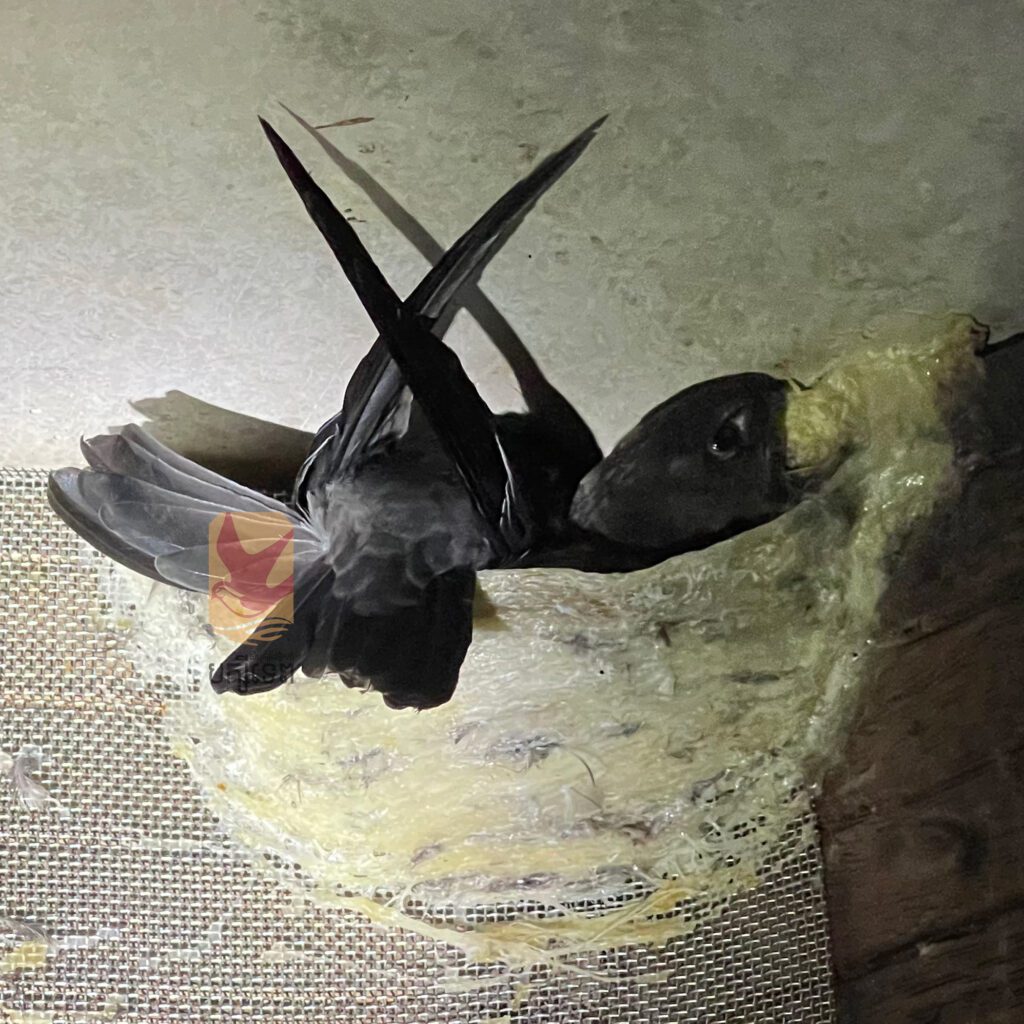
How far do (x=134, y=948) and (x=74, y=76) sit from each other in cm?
53

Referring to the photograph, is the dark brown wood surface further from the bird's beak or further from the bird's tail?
the bird's tail

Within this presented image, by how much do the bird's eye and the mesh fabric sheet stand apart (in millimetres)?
238

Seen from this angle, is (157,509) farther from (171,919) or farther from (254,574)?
(171,919)

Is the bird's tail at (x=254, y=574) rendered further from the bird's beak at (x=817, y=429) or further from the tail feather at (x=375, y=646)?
the bird's beak at (x=817, y=429)

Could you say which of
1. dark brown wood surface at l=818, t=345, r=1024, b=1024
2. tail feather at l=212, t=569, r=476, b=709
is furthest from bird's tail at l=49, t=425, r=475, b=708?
dark brown wood surface at l=818, t=345, r=1024, b=1024

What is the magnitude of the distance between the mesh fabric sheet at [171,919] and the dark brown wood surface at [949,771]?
0.14ft

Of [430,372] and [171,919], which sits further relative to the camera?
[171,919]

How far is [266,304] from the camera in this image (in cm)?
66

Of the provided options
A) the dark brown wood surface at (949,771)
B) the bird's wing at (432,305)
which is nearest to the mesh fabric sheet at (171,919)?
the dark brown wood surface at (949,771)

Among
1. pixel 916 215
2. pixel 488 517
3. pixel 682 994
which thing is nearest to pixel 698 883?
pixel 682 994

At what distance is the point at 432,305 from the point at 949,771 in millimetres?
386

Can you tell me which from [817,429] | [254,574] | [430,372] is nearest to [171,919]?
[254,574]

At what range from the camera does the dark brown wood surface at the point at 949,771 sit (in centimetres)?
58

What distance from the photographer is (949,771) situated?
0.60m
